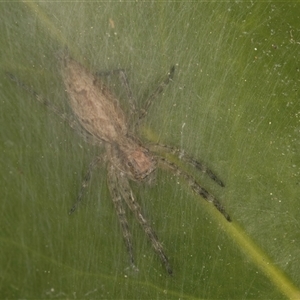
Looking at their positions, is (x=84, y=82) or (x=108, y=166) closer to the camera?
(x=84, y=82)

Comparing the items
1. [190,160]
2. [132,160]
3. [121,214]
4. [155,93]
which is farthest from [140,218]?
[155,93]

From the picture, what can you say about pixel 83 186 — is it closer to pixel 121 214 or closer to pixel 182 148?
pixel 121 214

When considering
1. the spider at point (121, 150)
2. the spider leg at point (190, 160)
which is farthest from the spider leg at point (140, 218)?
the spider leg at point (190, 160)

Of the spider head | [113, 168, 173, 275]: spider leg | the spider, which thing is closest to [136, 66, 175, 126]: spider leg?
the spider

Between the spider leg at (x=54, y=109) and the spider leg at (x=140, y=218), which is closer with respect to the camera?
the spider leg at (x=54, y=109)

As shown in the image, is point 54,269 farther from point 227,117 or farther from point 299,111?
point 299,111

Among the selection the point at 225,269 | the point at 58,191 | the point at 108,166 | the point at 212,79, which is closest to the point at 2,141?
the point at 58,191

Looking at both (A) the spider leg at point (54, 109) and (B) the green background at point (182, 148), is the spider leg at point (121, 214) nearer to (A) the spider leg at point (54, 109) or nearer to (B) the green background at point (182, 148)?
(B) the green background at point (182, 148)
